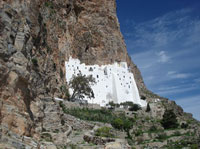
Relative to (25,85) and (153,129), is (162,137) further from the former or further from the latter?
→ (25,85)

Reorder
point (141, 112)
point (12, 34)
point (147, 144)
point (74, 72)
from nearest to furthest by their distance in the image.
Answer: point (12, 34) → point (147, 144) → point (141, 112) → point (74, 72)

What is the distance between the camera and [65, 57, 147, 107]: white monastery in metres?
39.1

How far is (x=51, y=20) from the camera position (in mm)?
34281

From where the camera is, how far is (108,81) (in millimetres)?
41062

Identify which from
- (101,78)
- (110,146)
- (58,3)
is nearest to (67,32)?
(58,3)

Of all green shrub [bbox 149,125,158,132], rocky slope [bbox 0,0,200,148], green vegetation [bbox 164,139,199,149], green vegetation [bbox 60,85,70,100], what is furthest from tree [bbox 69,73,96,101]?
green vegetation [bbox 164,139,199,149]

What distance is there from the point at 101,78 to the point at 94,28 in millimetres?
11808

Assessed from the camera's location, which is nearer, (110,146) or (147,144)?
(110,146)

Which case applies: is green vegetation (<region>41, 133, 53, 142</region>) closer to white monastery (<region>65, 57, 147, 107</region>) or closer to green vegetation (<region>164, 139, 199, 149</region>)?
green vegetation (<region>164, 139, 199, 149</region>)

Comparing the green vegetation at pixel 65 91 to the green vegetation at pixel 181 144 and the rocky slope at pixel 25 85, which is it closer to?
the rocky slope at pixel 25 85

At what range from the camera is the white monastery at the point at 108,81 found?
39062 mm

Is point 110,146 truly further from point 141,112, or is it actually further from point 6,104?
point 141,112

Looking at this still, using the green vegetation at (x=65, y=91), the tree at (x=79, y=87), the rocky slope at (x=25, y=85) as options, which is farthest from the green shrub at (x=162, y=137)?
the green vegetation at (x=65, y=91)

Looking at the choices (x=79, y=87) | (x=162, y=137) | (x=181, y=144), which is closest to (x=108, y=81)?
(x=79, y=87)
